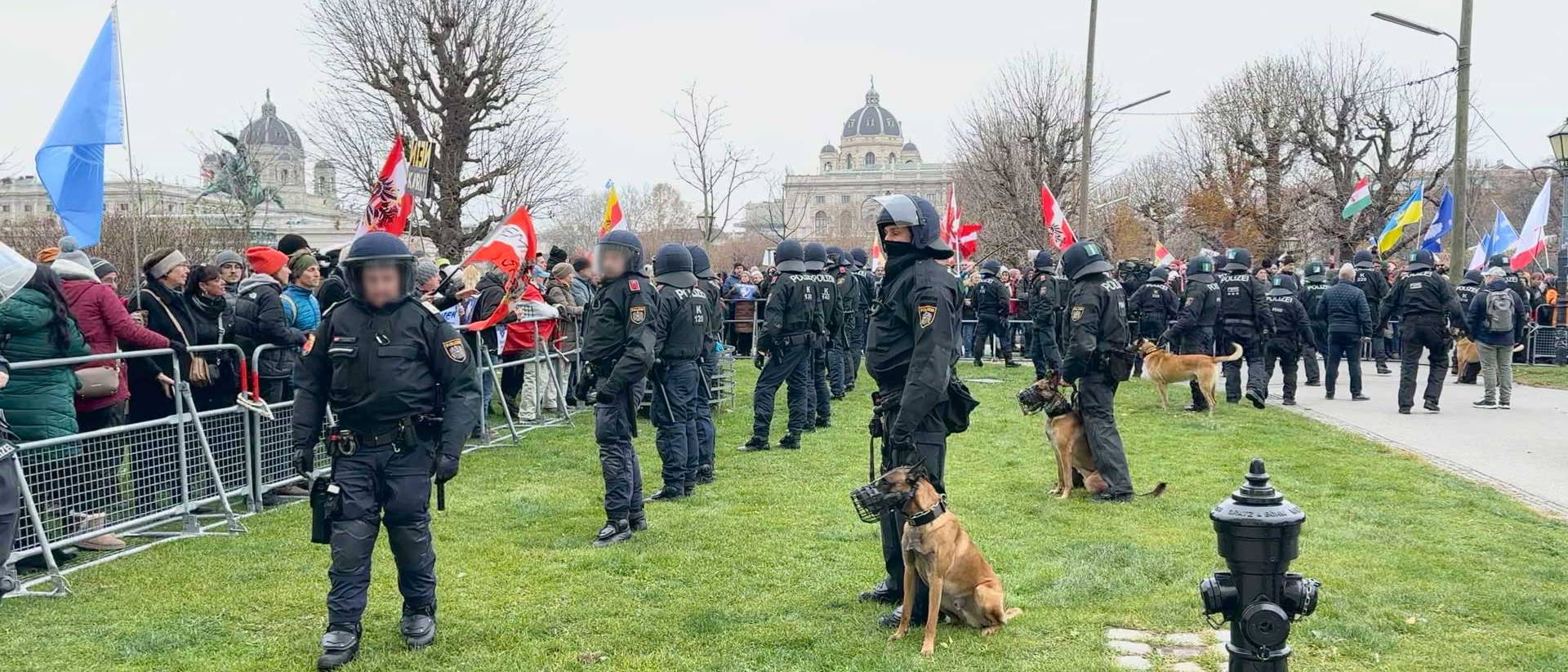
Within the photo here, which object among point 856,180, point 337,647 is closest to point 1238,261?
point 337,647

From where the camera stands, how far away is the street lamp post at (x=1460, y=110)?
A: 16.8 metres

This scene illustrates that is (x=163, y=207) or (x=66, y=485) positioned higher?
(x=163, y=207)

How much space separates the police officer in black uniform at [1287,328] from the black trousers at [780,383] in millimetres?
6687

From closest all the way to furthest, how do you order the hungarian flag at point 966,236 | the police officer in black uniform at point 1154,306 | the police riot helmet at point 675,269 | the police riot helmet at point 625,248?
the police riot helmet at point 625,248, the police riot helmet at point 675,269, the police officer in black uniform at point 1154,306, the hungarian flag at point 966,236

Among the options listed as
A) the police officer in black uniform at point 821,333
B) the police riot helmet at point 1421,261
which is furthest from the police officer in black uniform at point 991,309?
the police riot helmet at point 1421,261

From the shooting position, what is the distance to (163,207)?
27.1 meters

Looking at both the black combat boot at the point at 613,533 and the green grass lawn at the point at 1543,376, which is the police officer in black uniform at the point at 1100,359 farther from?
the green grass lawn at the point at 1543,376

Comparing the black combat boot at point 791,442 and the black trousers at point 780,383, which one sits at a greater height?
the black trousers at point 780,383

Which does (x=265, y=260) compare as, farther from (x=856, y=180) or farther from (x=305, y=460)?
(x=856, y=180)

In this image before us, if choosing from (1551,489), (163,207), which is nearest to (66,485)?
(1551,489)

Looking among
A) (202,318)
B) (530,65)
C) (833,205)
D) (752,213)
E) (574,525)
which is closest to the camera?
(574,525)

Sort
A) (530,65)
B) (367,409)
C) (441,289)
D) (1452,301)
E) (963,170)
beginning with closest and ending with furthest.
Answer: (367,409) < (441,289) < (1452,301) < (530,65) < (963,170)

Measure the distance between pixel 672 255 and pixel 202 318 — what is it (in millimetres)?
3579

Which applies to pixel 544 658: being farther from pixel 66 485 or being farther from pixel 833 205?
pixel 833 205
